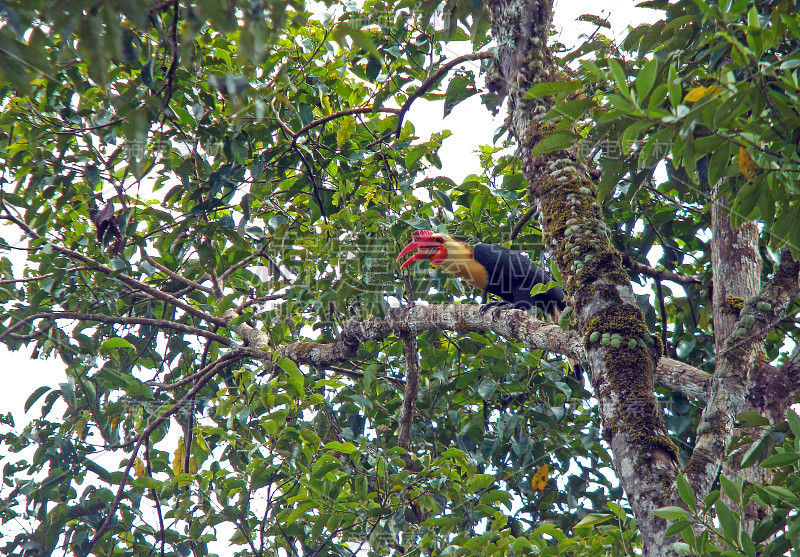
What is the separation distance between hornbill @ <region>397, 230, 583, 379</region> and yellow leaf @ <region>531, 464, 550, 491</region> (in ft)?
4.22

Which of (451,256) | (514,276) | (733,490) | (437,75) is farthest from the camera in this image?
(451,256)

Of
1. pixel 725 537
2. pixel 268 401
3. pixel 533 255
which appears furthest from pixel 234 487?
pixel 533 255

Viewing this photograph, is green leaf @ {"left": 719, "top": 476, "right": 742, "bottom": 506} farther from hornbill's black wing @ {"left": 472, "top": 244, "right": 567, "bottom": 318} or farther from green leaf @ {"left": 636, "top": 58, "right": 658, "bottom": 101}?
hornbill's black wing @ {"left": 472, "top": 244, "right": 567, "bottom": 318}

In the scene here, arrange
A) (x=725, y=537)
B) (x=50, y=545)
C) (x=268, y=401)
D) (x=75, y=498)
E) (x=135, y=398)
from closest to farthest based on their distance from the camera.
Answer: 1. (x=725, y=537)
2. (x=268, y=401)
3. (x=50, y=545)
4. (x=75, y=498)
5. (x=135, y=398)

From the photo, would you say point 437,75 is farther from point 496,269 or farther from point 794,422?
point 794,422

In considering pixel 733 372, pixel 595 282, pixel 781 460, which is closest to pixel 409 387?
pixel 595 282

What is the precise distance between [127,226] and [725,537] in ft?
10.9

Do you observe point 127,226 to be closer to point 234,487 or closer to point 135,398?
point 135,398

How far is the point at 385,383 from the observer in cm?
423

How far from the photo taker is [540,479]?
387 centimetres

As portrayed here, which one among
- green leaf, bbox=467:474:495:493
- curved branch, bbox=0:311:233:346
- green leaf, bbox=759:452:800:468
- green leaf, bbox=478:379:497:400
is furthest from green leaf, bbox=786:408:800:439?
curved branch, bbox=0:311:233:346

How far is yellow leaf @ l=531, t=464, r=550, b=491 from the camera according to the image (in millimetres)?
3857

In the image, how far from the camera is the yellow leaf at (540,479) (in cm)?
386

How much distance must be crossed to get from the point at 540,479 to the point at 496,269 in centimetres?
176
